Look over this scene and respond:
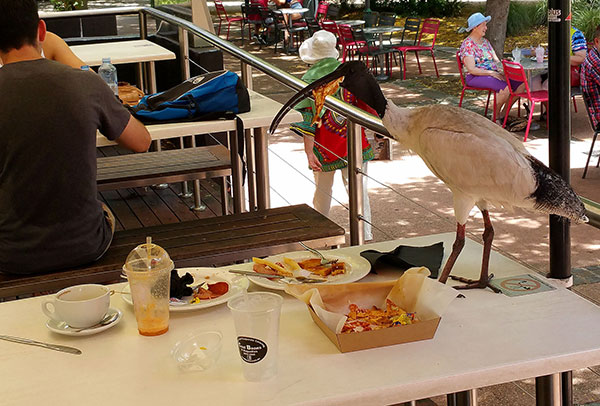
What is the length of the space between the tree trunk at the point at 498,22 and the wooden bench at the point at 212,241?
12.8 meters

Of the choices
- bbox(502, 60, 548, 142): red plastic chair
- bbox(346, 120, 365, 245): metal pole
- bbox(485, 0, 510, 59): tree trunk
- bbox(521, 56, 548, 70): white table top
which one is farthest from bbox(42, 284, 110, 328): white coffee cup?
bbox(485, 0, 510, 59): tree trunk

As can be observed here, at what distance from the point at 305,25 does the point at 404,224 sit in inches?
539

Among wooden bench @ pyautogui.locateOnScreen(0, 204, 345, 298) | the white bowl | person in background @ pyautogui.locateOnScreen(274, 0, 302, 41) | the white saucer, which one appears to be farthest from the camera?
person in background @ pyautogui.locateOnScreen(274, 0, 302, 41)

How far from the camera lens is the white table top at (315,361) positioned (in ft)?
5.82

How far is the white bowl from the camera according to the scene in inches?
73.8

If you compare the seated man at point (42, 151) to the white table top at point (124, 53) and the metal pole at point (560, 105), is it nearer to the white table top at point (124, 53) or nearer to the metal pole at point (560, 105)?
the metal pole at point (560, 105)

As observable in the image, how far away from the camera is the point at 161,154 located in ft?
18.7

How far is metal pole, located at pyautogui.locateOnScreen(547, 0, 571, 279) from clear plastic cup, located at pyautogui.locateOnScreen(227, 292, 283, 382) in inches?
40.9

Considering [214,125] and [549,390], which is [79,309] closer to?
[549,390]

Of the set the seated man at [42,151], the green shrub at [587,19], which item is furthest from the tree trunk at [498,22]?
the seated man at [42,151]

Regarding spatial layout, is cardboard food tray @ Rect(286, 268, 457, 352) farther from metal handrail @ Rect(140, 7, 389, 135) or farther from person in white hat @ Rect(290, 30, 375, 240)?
person in white hat @ Rect(290, 30, 375, 240)

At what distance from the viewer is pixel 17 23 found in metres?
3.24

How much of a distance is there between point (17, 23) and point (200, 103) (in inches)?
50.9

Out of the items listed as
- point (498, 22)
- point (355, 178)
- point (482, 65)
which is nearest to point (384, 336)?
point (355, 178)
